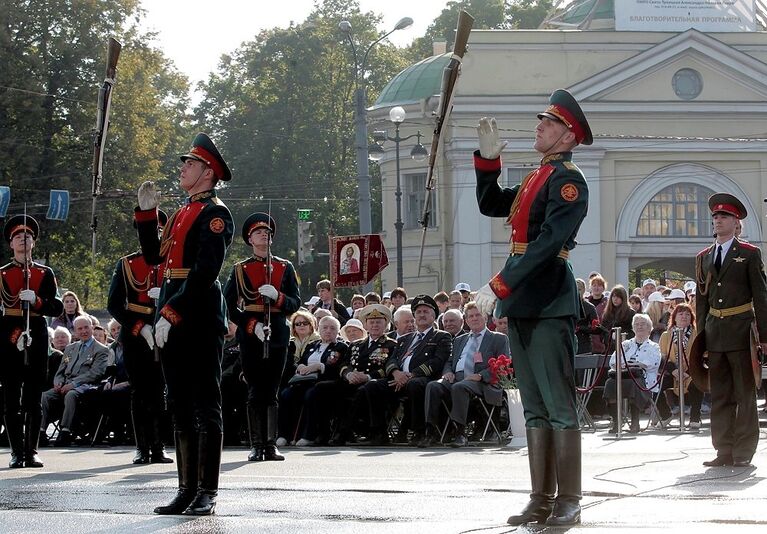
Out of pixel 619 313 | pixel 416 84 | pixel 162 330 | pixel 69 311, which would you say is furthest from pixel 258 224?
pixel 416 84

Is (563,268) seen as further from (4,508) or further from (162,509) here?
(4,508)

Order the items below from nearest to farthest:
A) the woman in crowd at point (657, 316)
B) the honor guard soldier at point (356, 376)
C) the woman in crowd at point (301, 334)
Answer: the honor guard soldier at point (356, 376), the woman in crowd at point (301, 334), the woman in crowd at point (657, 316)

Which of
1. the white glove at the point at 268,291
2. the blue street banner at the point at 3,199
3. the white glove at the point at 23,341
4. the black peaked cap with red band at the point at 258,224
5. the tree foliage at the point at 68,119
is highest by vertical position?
the tree foliage at the point at 68,119

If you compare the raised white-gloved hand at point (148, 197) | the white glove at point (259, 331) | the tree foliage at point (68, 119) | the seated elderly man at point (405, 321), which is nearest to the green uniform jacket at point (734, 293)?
the white glove at point (259, 331)

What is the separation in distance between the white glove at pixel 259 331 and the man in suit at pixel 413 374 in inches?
140

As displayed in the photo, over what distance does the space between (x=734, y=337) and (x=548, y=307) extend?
4525 mm

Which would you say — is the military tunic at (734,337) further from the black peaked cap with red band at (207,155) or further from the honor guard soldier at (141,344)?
the honor guard soldier at (141,344)

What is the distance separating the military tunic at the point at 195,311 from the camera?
9.90 m

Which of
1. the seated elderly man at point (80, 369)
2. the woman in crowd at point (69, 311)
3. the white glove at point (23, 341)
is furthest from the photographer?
the woman in crowd at point (69, 311)

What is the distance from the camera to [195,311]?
9.95m

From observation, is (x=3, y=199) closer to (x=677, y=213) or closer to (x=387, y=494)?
(x=677, y=213)

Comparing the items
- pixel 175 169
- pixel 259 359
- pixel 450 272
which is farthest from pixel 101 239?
pixel 259 359

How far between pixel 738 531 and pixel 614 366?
→ 11.5 m

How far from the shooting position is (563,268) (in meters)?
8.96
